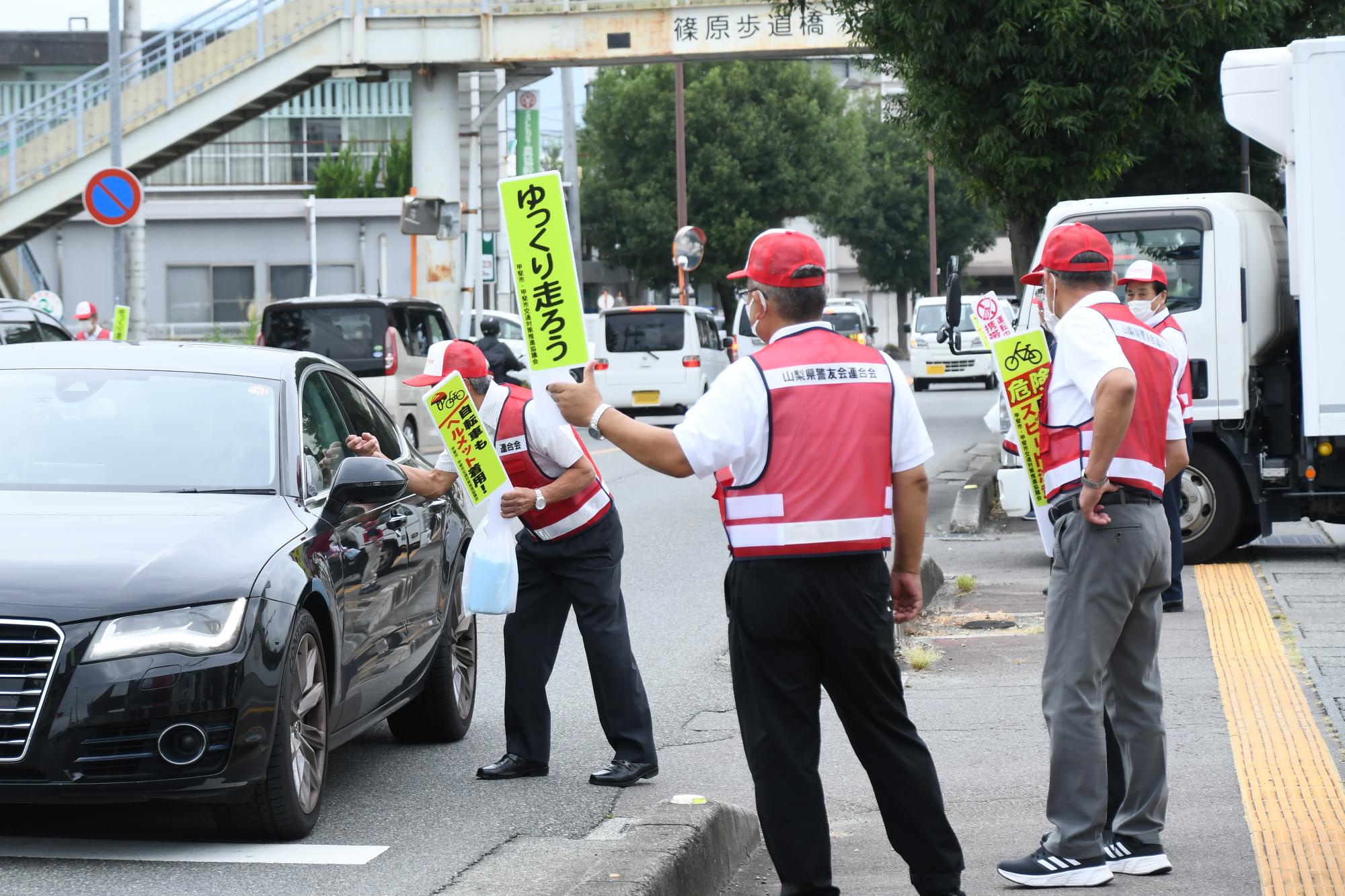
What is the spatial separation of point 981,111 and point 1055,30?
47.6 inches

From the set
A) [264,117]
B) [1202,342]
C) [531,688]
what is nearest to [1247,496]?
[1202,342]

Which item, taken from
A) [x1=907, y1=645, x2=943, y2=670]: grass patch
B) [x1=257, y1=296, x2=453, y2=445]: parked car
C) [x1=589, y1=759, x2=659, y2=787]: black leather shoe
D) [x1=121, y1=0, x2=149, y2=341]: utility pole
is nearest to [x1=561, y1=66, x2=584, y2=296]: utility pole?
[x1=121, y1=0, x2=149, y2=341]: utility pole

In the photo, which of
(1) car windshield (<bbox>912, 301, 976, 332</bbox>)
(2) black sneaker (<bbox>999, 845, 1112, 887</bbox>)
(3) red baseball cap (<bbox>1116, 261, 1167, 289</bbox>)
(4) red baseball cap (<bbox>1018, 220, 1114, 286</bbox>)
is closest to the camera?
(2) black sneaker (<bbox>999, 845, 1112, 887</bbox>)

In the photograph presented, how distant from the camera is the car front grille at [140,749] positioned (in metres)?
4.99

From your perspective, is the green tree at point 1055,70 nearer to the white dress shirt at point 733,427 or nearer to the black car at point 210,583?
the black car at point 210,583

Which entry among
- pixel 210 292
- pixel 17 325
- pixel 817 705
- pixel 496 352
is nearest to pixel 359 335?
pixel 496 352

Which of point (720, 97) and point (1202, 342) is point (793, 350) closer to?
point (1202, 342)

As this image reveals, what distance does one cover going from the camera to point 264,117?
56.0 meters

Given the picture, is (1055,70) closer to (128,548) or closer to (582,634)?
(582,634)

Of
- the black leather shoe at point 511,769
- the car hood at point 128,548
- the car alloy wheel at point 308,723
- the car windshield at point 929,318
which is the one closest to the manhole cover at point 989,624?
the black leather shoe at point 511,769

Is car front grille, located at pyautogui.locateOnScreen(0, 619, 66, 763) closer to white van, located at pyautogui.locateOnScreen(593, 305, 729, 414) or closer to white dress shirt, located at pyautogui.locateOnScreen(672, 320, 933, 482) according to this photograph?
white dress shirt, located at pyautogui.locateOnScreen(672, 320, 933, 482)

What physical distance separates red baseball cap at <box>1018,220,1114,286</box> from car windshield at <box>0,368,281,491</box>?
2.58m

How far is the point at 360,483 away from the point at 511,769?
125cm

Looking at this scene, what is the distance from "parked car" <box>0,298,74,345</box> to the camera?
44.6 feet
